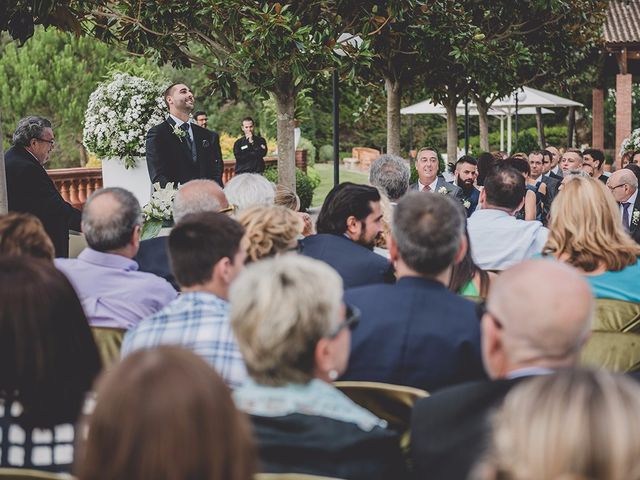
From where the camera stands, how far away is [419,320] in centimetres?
380

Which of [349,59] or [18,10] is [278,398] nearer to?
[18,10]

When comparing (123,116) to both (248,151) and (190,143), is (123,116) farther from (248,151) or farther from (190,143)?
(248,151)

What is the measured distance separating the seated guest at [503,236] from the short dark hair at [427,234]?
8.18 ft

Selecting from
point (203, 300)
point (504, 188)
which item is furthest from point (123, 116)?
point (203, 300)

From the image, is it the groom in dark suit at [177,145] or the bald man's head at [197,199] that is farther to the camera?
the groom in dark suit at [177,145]

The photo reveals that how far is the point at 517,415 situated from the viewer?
6.02ft

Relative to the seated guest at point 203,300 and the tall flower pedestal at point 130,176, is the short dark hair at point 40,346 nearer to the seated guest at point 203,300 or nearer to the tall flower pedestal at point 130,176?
the seated guest at point 203,300

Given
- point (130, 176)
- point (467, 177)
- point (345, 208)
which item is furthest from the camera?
point (130, 176)

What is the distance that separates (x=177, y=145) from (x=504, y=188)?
3.84 meters

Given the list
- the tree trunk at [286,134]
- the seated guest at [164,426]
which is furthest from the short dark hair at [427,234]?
the tree trunk at [286,134]

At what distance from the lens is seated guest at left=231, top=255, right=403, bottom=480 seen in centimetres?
277

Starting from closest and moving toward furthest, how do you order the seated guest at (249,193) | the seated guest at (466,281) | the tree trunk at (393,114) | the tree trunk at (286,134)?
the seated guest at (466,281), the seated guest at (249,193), the tree trunk at (286,134), the tree trunk at (393,114)

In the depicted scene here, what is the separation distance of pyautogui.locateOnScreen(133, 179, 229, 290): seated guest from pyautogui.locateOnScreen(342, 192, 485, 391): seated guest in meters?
2.01

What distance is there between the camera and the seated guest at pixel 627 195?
9398mm
